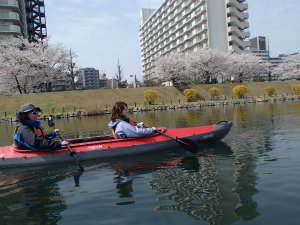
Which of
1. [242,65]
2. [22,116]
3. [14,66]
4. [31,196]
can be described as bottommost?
[31,196]

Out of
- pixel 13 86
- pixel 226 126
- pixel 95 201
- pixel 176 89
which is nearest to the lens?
pixel 95 201

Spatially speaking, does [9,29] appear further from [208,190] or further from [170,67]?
[208,190]

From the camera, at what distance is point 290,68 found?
52.4 m

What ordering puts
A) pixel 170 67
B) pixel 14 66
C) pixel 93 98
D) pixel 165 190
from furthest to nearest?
pixel 170 67, pixel 93 98, pixel 14 66, pixel 165 190

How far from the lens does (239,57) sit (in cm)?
4634

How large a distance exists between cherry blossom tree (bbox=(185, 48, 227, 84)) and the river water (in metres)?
38.3

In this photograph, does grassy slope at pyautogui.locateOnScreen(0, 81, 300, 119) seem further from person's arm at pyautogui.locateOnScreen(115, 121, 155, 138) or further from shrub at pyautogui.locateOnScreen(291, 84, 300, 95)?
person's arm at pyautogui.locateOnScreen(115, 121, 155, 138)

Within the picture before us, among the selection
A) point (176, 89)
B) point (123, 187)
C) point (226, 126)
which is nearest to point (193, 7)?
point (176, 89)

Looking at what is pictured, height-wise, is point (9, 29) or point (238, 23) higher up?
point (238, 23)

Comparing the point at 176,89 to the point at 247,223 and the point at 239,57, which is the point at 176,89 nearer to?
the point at 239,57

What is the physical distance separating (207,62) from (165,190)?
41878 mm

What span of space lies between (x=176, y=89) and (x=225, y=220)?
37.4 meters

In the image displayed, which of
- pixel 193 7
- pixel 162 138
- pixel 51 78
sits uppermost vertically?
pixel 193 7

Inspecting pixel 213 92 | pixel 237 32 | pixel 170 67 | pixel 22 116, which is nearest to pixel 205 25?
pixel 237 32
